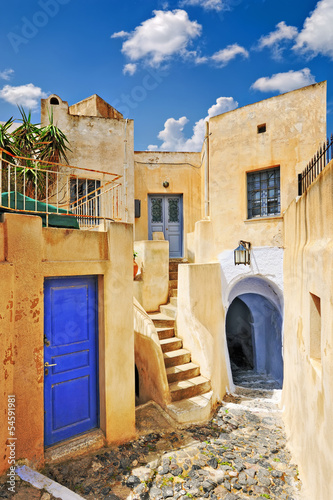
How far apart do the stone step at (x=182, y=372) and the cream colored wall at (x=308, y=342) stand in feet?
6.31

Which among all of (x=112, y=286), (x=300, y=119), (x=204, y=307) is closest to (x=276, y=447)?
(x=204, y=307)

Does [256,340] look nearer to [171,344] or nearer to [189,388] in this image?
[171,344]

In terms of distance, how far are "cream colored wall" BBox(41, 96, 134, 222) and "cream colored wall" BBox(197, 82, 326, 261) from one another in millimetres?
2747

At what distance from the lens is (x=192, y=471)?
4.14 meters

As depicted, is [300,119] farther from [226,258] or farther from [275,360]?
[275,360]

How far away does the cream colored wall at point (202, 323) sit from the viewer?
643cm

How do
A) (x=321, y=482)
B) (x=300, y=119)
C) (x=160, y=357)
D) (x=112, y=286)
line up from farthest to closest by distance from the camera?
(x=300, y=119) < (x=160, y=357) < (x=112, y=286) < (x=321, y=482)

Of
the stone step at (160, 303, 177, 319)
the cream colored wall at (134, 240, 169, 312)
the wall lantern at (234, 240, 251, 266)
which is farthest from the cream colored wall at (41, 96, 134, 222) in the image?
the wall lantern at (234, 240, 251, 266)

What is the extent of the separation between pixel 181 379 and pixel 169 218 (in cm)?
657

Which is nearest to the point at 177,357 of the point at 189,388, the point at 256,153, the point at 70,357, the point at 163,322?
the point at 189,388

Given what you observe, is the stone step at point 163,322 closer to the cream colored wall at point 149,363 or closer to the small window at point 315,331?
the cream colored wall at point 149,363

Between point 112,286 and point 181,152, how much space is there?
8223 millimetres

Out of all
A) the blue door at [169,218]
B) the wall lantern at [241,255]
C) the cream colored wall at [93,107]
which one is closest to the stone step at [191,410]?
the wall lantern at [241,255]

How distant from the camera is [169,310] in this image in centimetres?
757
